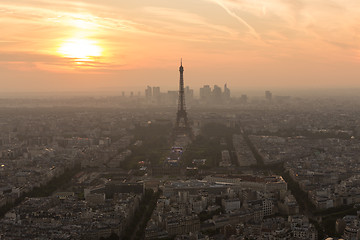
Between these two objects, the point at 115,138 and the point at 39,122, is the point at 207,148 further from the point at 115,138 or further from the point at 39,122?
the point at 39,122

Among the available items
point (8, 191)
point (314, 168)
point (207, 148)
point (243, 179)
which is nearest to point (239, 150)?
point (207, 148)

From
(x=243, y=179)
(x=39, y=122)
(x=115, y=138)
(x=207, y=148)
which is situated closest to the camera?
(x=243, y=179)

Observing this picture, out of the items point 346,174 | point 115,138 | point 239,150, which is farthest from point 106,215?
point 115,138

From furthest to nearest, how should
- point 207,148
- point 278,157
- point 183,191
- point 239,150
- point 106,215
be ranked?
1. point 207,148
2. point 239,150
3. point 278,157
4. point 183,191
5. point 106,215

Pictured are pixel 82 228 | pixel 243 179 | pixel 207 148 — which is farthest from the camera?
pixel 207 148

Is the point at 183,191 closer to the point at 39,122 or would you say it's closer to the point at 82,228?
the point at 82,228

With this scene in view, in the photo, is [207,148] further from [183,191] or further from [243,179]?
[183,191]

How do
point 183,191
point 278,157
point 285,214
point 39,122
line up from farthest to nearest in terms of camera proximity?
point 39,122, point 278,157, point 183,191, point 285,214

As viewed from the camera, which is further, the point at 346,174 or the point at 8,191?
the point at 346,174

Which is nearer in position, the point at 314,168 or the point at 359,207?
the point at 359,207
